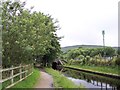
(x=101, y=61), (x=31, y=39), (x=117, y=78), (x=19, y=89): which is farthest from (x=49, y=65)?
(x=19, y=89)

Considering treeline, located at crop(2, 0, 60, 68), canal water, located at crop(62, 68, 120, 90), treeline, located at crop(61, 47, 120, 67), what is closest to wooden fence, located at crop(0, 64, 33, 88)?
treeline, located at crop(2, 0, 60, 68)

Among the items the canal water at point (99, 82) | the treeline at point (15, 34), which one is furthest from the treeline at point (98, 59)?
the treeline at point (15, 34)

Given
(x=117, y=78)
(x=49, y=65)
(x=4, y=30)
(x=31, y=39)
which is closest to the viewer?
(x=4, y=30)

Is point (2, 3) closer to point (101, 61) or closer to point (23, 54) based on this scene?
point (23, 54)

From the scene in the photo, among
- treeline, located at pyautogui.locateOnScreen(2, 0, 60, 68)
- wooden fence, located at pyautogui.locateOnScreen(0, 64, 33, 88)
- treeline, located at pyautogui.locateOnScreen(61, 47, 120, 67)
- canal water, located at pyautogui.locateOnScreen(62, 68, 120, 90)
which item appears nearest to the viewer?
wooden fence, located at pyautogui.locateOnScreen(0, 64, 33, 88)

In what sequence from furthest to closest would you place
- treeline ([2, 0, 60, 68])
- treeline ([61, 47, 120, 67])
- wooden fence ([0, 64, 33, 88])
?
treeline ([61, 47, 120, 67]), treeline ([2, 0, 60, 68]), wooden fence ([0, 64, 33, 88])

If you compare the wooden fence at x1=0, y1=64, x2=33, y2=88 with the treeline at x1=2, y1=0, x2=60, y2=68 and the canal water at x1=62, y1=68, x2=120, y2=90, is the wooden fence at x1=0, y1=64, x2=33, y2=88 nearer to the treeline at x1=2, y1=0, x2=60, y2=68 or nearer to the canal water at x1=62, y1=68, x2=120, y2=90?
the treeline at x1=2, y1=0, x2=60, y2=68

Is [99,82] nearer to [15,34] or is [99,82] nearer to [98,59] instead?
[15,34]

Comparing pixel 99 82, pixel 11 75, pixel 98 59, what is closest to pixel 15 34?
pixel 11 75

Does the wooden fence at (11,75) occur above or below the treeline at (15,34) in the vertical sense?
below

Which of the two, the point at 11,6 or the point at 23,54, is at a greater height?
the point at 11,6

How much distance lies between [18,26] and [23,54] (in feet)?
8.72

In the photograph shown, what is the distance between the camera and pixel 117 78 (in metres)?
36.1

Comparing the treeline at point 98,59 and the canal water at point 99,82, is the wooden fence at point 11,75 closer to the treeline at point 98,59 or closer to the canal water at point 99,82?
the canal water at point 99,82
